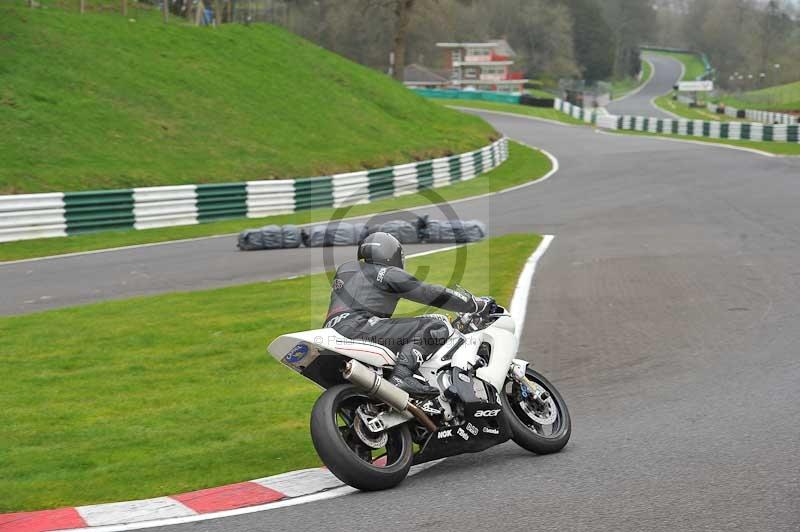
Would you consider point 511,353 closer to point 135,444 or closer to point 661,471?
point 661,471

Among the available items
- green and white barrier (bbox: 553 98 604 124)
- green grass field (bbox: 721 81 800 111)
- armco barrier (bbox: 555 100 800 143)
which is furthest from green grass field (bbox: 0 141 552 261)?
green grass field (bbox: 721 81 800 111)

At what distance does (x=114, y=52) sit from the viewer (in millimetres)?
34281

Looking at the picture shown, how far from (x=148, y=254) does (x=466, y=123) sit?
2982cm

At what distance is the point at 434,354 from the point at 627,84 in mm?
151088

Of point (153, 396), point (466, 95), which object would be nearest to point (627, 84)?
point (466, 95)

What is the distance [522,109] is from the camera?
7544 cm

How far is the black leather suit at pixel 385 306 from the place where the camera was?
22.1 ft

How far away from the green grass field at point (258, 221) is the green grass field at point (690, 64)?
421 ft

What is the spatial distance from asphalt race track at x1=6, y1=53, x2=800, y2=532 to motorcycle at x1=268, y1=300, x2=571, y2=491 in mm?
168

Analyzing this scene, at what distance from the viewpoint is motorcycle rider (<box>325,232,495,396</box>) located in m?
6.73

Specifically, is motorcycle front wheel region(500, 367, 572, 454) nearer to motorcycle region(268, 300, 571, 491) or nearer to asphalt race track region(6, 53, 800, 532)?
motorcycle region(268, 300, 571, 491)

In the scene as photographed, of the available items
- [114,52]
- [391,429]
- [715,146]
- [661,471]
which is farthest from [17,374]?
[715,146]

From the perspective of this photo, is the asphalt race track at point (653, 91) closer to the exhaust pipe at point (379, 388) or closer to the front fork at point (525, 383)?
the front fork at point (525, 383)

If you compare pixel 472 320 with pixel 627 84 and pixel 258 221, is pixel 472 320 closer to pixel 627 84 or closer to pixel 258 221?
pixel 258 221
